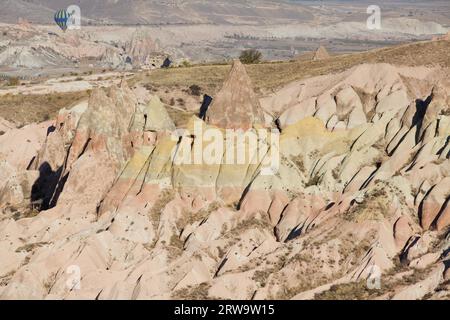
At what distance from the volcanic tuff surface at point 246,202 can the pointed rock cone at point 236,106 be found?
15cm

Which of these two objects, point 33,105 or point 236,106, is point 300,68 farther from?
Answer: point 33,105

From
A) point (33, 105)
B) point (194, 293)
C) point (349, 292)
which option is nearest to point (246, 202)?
point (194, 293)

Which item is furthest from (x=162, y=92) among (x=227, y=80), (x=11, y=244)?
(x=11, y=244)

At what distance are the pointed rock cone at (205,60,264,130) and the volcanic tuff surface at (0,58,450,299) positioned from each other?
0.49ft

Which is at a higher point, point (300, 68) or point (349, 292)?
point (300, 68)

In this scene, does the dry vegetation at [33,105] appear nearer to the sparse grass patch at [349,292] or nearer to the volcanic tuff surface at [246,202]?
the volcanic tuff surface at [246,202]

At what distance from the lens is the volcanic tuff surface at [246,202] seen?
4797 cm

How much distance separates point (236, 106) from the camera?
2566 inches

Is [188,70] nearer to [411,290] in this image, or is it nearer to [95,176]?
[95,176]

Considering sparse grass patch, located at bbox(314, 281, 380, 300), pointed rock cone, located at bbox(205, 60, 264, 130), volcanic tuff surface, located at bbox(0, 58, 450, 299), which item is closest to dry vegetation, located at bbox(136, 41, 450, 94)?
volcanic tuff surface, located at bbox(0, 58, 450, 299)

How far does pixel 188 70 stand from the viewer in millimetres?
98750

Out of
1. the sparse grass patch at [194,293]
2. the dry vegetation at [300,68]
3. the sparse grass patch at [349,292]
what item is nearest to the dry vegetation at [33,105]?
the dry vegetation at [300,68]

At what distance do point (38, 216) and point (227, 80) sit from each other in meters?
17.5

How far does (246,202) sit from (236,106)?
10.4 metres
